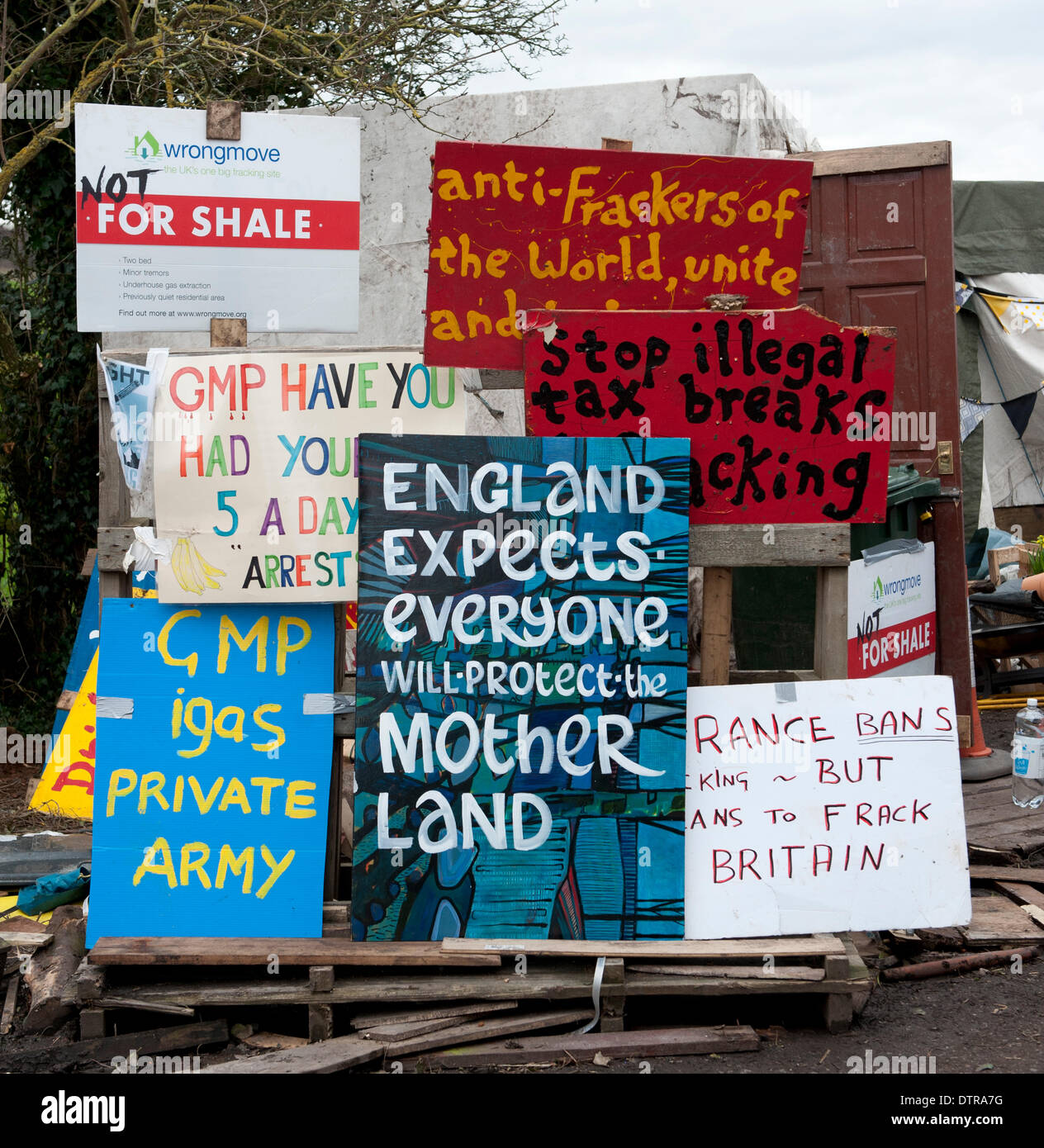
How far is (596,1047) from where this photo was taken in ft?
10.9

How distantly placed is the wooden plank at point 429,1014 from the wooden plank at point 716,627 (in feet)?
4.08

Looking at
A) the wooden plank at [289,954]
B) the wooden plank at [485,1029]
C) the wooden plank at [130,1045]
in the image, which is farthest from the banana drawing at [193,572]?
the wooden plank at [485,1029]

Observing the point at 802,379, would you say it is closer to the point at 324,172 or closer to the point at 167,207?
the point at 324,172

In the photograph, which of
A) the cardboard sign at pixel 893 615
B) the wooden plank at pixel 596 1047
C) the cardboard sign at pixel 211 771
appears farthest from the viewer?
the cardboard sign at pixel 893 615

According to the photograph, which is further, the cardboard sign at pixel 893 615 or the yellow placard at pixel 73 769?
the yellow placard at pixel 73 769

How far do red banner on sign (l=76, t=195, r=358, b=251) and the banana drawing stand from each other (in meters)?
→ 1.15

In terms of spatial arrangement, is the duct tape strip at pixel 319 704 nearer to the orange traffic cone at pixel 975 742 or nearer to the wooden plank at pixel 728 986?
the wooden plank at pixel 728 986

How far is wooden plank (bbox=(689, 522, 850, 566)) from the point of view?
3752 mm

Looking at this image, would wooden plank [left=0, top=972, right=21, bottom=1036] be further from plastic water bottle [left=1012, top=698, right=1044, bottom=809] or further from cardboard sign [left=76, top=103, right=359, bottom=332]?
plastic water bottle [left=1012, top=698, right=1044, bottom=809]

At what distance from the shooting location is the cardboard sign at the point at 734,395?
3.71 metres

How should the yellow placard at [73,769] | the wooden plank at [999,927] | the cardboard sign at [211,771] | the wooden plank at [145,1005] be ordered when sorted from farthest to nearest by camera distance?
the yellow placard at [73,769] < the wooden plank at [999,927] < the cardboard sign at [211,771] < the wooden plank at [145,1005]

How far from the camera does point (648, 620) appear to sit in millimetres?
3645

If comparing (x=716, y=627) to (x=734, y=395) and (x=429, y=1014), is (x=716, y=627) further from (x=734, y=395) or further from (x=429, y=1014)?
(x=429, y=1014)

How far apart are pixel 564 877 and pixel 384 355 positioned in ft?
5.87
